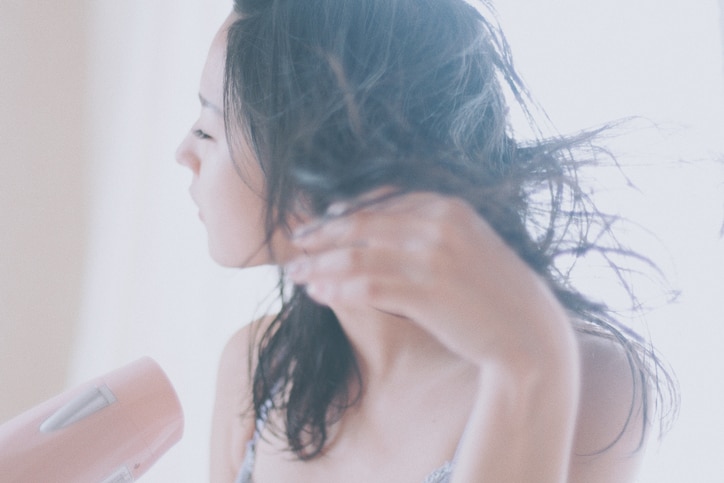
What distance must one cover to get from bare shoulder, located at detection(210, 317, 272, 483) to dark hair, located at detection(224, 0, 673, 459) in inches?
10.2

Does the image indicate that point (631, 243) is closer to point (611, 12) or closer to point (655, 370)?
point (655, 370)

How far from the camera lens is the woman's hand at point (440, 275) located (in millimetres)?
323

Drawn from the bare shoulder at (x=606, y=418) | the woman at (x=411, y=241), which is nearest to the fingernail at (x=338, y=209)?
the woman at (x=411, y=241)

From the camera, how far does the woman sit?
1.10 feet

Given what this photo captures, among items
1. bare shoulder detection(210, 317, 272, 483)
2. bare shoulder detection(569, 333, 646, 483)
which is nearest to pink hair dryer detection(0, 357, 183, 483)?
bare shoulder detection(210, 317, 272, 483)

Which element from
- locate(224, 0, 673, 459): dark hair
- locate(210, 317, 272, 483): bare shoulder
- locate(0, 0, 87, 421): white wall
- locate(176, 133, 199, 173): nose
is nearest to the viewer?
locate(224, 0, 673, 459): dark hair

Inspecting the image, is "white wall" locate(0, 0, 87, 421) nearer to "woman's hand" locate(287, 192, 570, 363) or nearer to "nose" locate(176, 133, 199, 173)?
"nose" locate(176, 133, 199, 173)

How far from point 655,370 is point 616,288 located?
0.08 m

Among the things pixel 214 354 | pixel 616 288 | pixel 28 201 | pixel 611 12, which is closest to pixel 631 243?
pixel 616 288

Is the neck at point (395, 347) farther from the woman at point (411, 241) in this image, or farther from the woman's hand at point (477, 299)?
the woman's hand at point (477, 299)

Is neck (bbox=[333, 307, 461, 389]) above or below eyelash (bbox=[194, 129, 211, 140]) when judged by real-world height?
below

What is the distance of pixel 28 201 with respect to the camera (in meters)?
0.88

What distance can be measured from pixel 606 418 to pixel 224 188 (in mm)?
342

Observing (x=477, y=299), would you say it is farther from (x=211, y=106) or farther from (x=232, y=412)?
(x=232, y=412)
